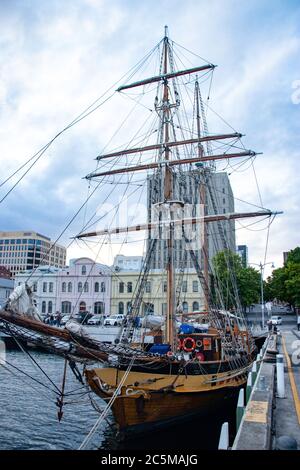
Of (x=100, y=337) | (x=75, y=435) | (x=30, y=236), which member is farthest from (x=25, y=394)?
(x=30, y=236)

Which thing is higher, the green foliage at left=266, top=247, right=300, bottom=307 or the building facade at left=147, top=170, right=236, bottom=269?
the building facade at left=147, top=170, right=236, bottom=269

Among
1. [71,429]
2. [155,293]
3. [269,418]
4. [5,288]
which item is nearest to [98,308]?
[155,293]

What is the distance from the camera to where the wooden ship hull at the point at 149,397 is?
12.6 meters

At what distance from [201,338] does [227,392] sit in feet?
8.34

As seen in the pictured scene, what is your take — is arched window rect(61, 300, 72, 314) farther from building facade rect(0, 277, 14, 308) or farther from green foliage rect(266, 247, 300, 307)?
green foliage rect(266, 247, 300, 307)

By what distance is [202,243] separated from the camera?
3036 cm

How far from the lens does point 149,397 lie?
41.9ft

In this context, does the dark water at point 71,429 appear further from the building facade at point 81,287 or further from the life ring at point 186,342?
the building facade at point 81,287

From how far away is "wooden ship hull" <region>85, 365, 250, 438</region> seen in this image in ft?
41.4

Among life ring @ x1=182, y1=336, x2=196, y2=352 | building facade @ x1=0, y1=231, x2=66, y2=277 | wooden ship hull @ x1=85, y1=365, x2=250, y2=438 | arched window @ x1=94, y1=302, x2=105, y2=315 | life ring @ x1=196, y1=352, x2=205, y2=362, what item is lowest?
wooden ship hull @ x1=85, y1=365, x2=250, y2=438

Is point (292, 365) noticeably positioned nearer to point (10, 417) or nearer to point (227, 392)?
point (227, 392)

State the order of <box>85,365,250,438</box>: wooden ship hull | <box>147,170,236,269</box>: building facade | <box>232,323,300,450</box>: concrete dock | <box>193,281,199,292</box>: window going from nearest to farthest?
1. <box>232,323,300,450</box>: concrete dock
2. <box>85,365,250,438</box>: wooden ship hull
3. <box>147,170,236,269</box>: building facade
4. <box>193,281,199,292</box>: window

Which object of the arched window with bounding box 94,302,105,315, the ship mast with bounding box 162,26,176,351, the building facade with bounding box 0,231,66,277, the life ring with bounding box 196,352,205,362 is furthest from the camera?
the building facade with bounding box 0,231,66,277

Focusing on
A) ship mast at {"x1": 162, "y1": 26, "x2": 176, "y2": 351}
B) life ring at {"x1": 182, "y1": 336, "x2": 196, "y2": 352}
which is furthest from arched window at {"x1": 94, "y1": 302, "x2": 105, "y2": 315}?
life ring at {"x1": 182, "y1": 336, "x2": 196, "y2": 352}
